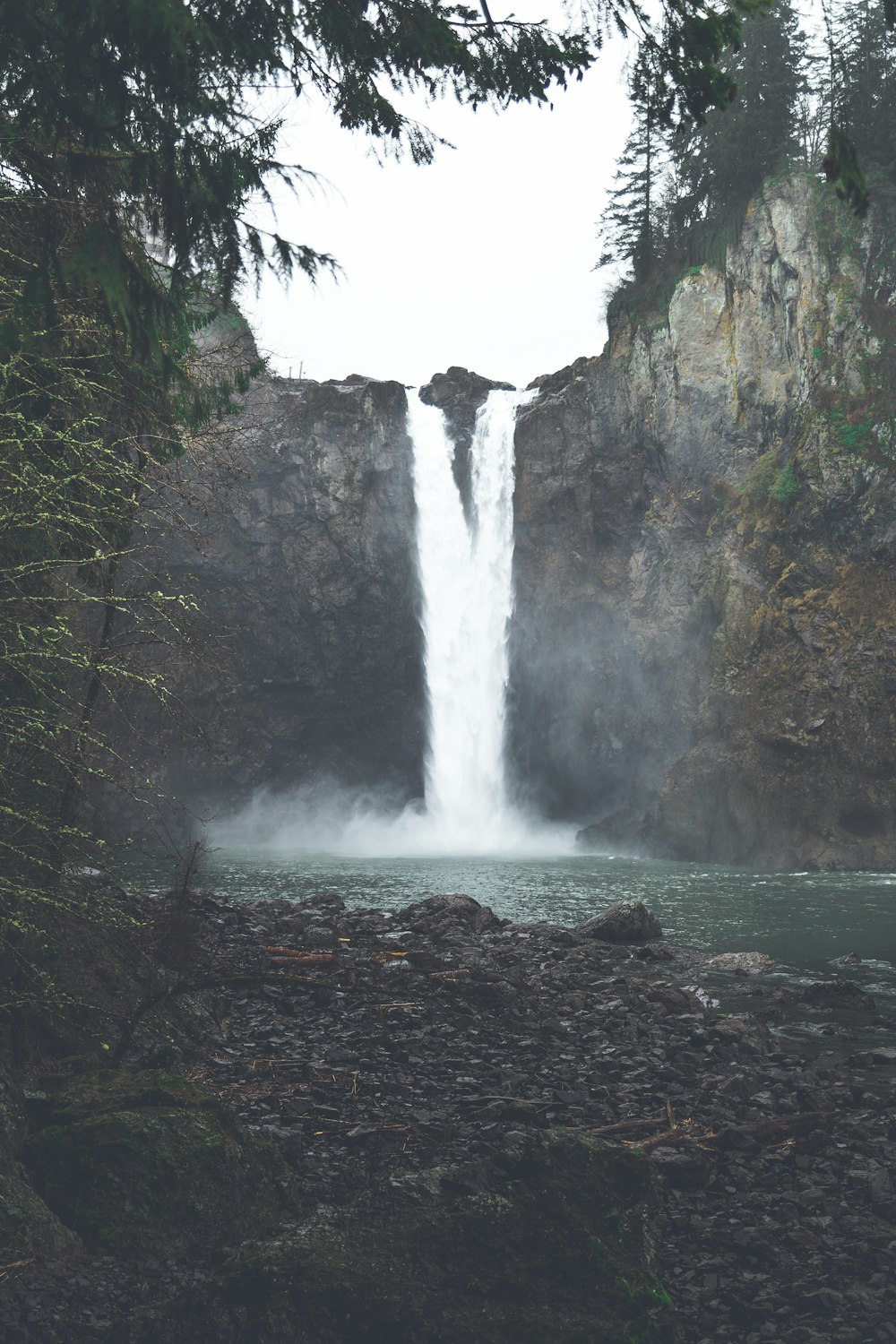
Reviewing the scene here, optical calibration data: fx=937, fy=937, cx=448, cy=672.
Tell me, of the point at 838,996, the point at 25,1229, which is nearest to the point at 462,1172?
the point at 25,1229

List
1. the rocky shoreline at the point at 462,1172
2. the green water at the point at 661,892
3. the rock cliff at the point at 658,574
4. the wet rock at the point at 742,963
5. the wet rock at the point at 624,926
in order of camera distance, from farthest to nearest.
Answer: the rock cliff at the point at 658,574, the green water at the point at 661,892, the wet rock at the point at 624,926, the wet rock at the point at 742,963, the rocky shoreline at the point at 462,1172

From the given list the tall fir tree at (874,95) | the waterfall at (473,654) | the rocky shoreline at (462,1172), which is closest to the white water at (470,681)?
the waterfall at (473,654)

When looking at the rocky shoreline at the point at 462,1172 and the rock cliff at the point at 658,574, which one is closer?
the rocky shoreline at the point at 462,1172

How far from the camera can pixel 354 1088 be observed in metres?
7.04

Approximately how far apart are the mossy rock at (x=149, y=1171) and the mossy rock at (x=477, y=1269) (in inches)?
22.4

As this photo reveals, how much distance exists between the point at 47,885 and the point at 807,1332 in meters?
4.66

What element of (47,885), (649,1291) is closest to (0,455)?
(47,885)

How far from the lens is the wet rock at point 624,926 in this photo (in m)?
16.9

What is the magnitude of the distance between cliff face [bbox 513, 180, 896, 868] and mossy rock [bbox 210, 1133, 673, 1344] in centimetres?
2999

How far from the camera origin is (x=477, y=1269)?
420cm

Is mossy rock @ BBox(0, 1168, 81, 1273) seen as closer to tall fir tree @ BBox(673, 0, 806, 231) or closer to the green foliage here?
the green foliage

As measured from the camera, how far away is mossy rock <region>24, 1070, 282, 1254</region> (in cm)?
449

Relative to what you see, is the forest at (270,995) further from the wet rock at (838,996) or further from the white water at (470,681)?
the white water at (470,681)

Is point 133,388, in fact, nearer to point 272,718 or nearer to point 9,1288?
point 9,1288
